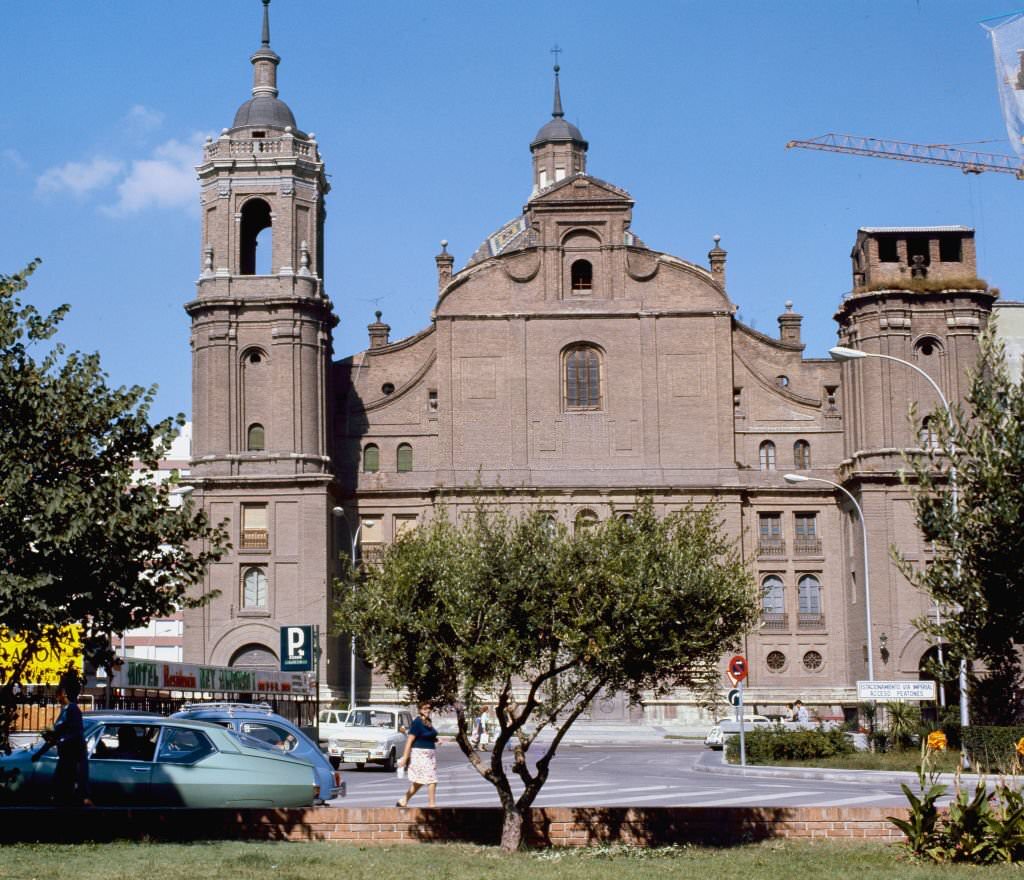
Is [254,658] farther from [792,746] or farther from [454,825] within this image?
[454,825]

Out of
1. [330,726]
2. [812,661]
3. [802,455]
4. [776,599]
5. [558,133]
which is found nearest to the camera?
[330,726]

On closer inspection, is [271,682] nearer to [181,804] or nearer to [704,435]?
[704,435]

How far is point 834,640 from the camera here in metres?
66.4

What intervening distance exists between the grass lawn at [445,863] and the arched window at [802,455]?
50.3m

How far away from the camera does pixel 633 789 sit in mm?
31016

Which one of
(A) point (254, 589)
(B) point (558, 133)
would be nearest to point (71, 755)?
(A) point (254, 589)

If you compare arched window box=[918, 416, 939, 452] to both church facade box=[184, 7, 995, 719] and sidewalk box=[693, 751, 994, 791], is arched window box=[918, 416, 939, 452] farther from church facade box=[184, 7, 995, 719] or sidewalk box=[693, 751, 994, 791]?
sidewalk box=[693, 751, 994, 791]

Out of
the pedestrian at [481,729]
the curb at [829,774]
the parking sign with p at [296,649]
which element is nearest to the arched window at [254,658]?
the parking sign with p at [296,649]

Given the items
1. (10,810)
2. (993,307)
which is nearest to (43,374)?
(10,810)

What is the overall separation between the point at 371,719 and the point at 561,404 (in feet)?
96.2

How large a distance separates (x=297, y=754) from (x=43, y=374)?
746cm

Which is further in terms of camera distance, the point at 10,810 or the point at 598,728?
the point at 598,728

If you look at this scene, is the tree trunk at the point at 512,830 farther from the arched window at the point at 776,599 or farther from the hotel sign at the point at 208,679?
the arched window at the point at 776,599

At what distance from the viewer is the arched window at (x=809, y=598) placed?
6681 cm
